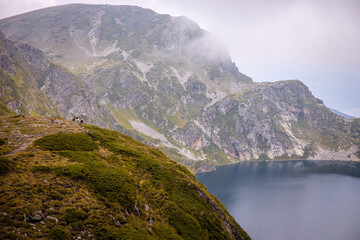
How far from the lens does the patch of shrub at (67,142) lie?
3350cm

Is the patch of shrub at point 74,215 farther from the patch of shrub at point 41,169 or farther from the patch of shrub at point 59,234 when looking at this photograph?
the patch of shrub at point 41,169

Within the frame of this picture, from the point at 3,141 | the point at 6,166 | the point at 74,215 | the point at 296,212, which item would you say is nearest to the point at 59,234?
the point at 74,215

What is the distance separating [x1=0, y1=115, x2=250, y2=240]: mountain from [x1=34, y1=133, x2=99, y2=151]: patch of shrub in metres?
0.14

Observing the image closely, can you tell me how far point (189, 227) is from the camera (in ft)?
111

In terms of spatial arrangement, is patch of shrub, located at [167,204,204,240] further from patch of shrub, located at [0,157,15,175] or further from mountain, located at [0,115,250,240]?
patch of shrub, located at [0,157,15,175]

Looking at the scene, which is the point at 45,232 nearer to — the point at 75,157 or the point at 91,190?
the point at 91,190

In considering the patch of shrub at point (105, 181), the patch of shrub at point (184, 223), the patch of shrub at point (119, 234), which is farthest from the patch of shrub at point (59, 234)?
the patch of shrub at point (184, 223)

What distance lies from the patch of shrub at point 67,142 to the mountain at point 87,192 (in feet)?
0.46

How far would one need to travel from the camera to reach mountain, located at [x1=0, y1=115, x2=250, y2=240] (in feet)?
66.4

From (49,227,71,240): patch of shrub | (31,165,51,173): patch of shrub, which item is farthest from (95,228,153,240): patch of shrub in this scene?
(31,165,51,173): patch of shrub

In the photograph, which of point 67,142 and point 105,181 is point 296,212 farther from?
point 67,142

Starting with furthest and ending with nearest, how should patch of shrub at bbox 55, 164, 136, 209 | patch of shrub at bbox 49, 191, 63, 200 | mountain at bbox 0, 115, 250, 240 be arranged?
patch of shrub at bbox 55, 164, 136, 209
patch of shrub at bbox 49, 191, 63, 200
mountain at bbox 0, 115, 250, 240

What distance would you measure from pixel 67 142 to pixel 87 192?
1474 cm

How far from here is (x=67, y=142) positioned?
36.4 meters
